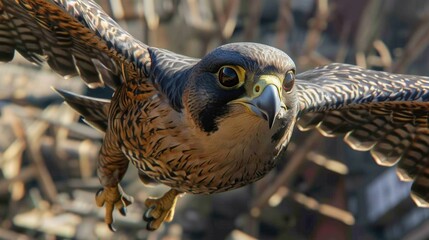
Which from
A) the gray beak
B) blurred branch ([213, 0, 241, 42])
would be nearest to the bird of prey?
the gray beak

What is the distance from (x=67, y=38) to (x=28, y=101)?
785 centimetres

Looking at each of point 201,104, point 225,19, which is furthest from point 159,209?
point 225,19

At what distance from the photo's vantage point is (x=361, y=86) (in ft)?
19.9

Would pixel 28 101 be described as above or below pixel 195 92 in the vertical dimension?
below

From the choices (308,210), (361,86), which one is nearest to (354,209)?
(308,210)

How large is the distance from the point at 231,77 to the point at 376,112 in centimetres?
214

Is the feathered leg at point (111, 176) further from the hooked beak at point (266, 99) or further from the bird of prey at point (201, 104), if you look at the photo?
the hooked beak at point (266, 99)

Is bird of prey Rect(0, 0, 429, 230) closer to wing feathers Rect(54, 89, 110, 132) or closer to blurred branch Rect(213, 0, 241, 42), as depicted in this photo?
wing feathers Rect(54, 89, 110, 132)

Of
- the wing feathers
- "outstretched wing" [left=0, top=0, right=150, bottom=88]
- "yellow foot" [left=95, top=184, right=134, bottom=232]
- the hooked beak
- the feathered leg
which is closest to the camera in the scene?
the hooked beak

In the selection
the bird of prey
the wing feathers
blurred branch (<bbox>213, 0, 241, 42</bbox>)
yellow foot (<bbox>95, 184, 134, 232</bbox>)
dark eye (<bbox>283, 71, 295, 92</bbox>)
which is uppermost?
dark eye (<bbox>283, 71, 295, 92</bbox>)

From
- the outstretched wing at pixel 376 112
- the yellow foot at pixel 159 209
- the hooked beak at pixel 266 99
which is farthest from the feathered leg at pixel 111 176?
the hooked beak at pixel 266 99

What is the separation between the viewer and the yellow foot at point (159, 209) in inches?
256

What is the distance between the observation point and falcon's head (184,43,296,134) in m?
4.69

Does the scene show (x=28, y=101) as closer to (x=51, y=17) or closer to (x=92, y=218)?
(x=92, y=218)
